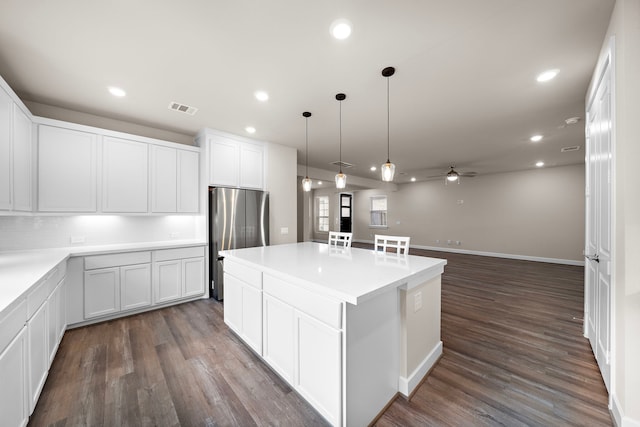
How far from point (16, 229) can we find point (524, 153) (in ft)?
27.9

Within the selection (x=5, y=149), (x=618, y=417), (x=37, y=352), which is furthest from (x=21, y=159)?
(x=618, y=417)

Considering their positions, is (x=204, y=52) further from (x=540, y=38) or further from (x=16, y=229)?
(x=16, y=229)

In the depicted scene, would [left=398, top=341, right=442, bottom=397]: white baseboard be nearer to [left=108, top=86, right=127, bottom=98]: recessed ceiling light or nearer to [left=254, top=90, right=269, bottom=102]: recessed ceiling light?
[left=254, top=90, right=269, bottom=102]: recessed ceiling light

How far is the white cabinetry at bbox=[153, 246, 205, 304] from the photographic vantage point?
3.38 metres

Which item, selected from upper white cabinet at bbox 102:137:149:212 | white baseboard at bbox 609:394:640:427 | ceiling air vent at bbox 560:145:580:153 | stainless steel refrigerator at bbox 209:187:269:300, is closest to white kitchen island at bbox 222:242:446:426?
white baseboard at bbox 609:394:640:427

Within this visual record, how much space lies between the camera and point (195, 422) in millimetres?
1584

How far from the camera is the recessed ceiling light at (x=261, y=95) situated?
2744 mm

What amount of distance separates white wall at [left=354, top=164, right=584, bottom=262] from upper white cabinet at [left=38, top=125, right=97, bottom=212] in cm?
902

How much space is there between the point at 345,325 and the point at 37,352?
7.16 ft

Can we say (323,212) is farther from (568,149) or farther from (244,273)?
(244,273)

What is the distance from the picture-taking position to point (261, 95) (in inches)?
111

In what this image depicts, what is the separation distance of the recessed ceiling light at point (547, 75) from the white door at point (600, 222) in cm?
41

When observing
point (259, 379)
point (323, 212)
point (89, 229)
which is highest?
point (323, 212)

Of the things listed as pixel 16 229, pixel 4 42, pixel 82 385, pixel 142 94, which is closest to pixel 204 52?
pixel 142 94
